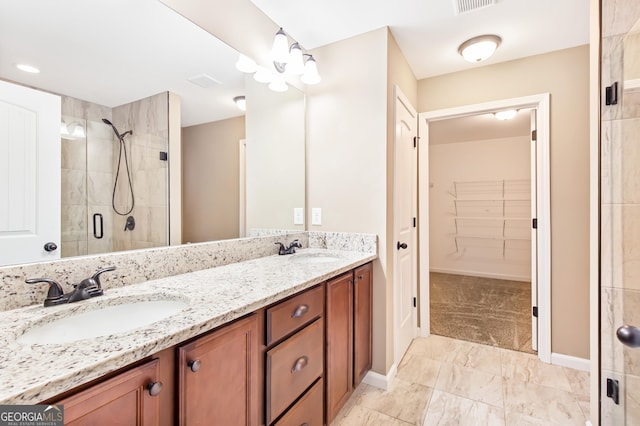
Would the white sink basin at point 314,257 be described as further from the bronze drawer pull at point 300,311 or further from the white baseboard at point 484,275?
the white baseboard at point 484,275

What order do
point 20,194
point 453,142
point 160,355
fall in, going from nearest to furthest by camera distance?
point 160,355
point 20,194
point 453,142

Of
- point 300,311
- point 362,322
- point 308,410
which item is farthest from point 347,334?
point 300,311

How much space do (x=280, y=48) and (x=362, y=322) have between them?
1778mm

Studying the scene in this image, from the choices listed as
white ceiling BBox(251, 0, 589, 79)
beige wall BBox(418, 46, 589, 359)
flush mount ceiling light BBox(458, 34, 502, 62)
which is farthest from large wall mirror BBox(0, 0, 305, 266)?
beige wall BBox(418, 46, 589, 359)

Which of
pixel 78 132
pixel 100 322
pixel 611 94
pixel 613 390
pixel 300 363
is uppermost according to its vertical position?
pixel 611 94

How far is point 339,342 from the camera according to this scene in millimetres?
1551

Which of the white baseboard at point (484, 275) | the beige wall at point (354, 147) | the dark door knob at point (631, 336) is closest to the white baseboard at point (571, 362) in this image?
the beige wall at point (354, 147)

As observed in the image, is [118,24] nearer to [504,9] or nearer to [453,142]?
[504,9]

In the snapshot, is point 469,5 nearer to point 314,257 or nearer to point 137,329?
point 314,257

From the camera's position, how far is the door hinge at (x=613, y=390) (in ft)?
4.09

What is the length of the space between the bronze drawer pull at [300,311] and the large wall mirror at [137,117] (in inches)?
25.9

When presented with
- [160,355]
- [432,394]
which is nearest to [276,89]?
[160,355]

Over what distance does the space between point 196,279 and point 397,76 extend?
1945mm

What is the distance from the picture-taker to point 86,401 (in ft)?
1.88
